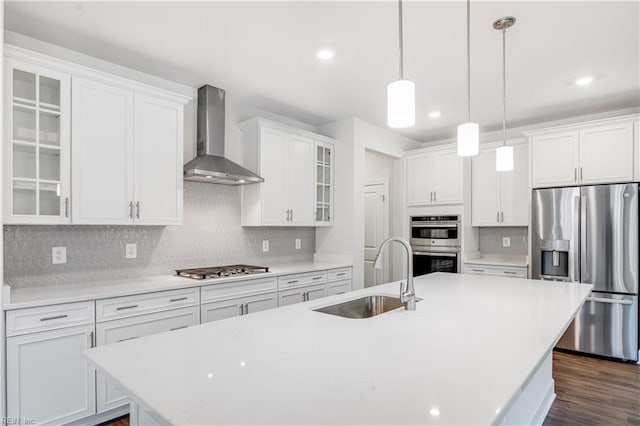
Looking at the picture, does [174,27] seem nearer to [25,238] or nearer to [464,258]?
[25,238]

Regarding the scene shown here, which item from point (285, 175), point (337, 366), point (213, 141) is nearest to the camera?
point (337, 366)

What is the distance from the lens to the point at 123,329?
2475 millimetres

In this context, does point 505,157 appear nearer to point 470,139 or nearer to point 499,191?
point 470,139

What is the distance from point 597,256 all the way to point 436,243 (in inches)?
67.0

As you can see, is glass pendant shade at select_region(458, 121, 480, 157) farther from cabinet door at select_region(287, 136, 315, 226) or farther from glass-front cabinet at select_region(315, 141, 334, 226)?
glass-front cabinet at select_region(315, 141, 334, 226)

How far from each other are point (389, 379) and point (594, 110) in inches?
176

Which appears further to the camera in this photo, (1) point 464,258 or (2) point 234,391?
(1) point 464,258

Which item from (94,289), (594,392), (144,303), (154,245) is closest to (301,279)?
(154,245)

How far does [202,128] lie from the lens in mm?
3447

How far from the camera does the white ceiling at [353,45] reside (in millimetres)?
2238

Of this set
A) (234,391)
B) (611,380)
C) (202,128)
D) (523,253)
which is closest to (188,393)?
(234,391)

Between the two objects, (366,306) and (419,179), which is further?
(419,179)

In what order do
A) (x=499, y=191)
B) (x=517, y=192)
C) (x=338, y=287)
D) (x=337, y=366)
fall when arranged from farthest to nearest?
(x=499, y=191) → (x=517, y=192) → (x=338, y=287) → (x=337, y=366)

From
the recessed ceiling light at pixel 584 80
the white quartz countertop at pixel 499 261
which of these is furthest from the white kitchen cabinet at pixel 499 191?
the recessed ceiling light at pixel 584 80
